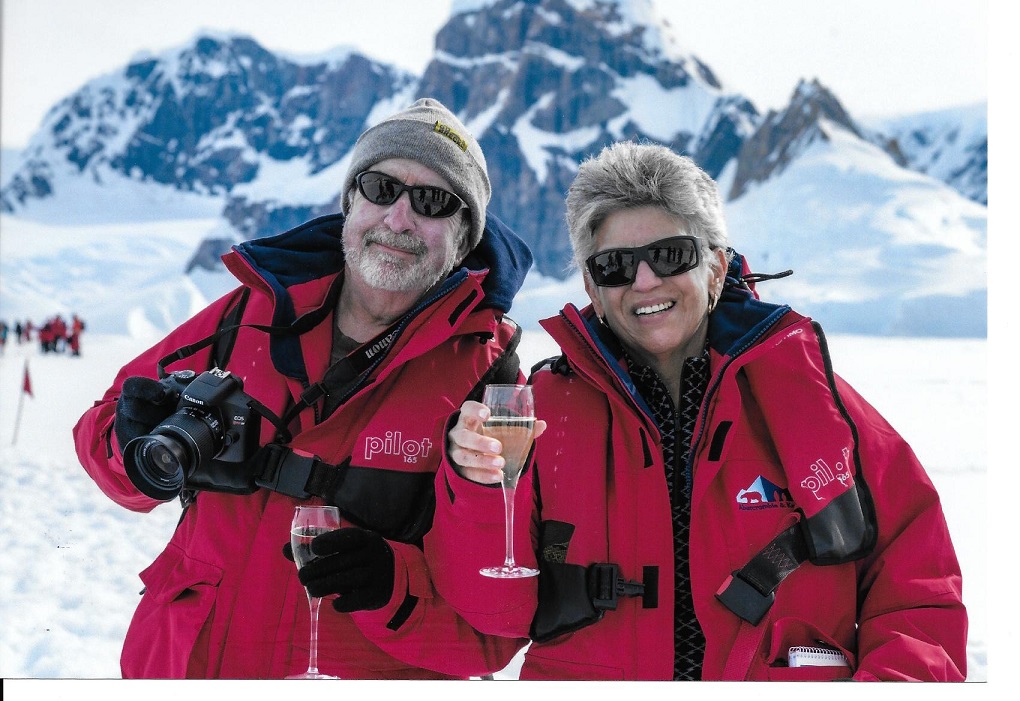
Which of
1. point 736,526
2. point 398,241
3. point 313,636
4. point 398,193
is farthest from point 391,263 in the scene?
point 736,526

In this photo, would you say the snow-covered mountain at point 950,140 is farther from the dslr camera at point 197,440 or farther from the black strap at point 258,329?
the dslr camera at point 197,440

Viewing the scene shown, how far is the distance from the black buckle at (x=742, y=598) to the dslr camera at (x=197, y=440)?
1.14m

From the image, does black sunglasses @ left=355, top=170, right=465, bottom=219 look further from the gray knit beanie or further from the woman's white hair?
the woman's white hair

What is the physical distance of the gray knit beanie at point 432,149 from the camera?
7.13 ft

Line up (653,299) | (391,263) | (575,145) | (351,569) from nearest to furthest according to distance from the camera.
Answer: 1. (351,569)
2. (653,299)
3. (391,263)
4. (575,145)

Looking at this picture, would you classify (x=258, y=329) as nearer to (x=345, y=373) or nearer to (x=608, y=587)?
(x=345, y=373)

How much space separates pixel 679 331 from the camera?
1943mm

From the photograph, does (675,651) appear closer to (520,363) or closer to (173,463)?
(520,363)

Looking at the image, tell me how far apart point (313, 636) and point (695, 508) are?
960mm

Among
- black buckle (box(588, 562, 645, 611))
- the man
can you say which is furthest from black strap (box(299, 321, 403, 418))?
black buckle (box(588, 562, 645, 611))

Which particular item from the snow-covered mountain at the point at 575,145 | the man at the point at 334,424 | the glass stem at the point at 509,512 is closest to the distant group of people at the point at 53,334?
the snow-covered mountain at the point at 575,145

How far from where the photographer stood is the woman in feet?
5.88

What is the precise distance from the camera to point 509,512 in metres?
1.65

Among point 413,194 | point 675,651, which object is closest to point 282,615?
point 675,651
